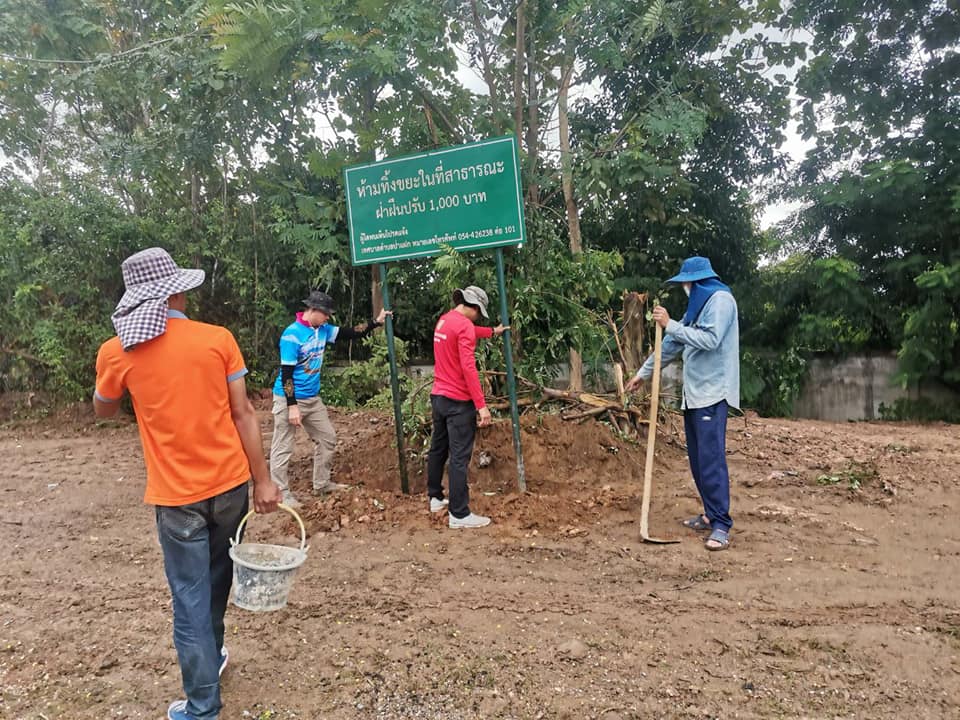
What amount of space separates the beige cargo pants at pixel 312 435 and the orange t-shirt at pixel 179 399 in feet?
9.25

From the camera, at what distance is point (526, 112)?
7.69 metres

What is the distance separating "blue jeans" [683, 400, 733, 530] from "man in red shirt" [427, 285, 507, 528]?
1469mm

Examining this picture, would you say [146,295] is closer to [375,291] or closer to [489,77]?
[489,77]

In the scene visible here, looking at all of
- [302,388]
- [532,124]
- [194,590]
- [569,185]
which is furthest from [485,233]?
[569,185]

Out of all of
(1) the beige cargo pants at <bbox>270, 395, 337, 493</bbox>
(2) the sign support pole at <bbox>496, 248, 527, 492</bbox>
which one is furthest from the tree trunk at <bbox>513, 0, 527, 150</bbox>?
(1) the beige cargo pants at <bbox>270, 395, 337, 493</bbox>

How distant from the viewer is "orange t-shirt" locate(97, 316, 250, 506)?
2.42 metres

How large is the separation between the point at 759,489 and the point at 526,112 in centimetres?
487

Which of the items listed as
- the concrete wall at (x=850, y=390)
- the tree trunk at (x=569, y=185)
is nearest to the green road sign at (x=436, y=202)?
the tree trunk at (x=569, y=185)

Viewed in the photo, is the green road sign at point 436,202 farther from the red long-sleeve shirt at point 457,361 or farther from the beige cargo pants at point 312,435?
the beige cargo pants at point 312,435

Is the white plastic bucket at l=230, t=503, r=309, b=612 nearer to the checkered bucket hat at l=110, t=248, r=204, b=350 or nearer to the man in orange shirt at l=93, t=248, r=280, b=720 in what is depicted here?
the man in orange shirt at l=93, t=248, r=280, b=720

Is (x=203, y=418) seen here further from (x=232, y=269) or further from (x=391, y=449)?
(x=232, y=269)

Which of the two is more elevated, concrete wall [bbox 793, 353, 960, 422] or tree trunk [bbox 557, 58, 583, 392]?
tree trunk [bbox 557, 58, 583, 392]

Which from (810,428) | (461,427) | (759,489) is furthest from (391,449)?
(810,428)

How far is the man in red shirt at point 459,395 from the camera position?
4730 mm
